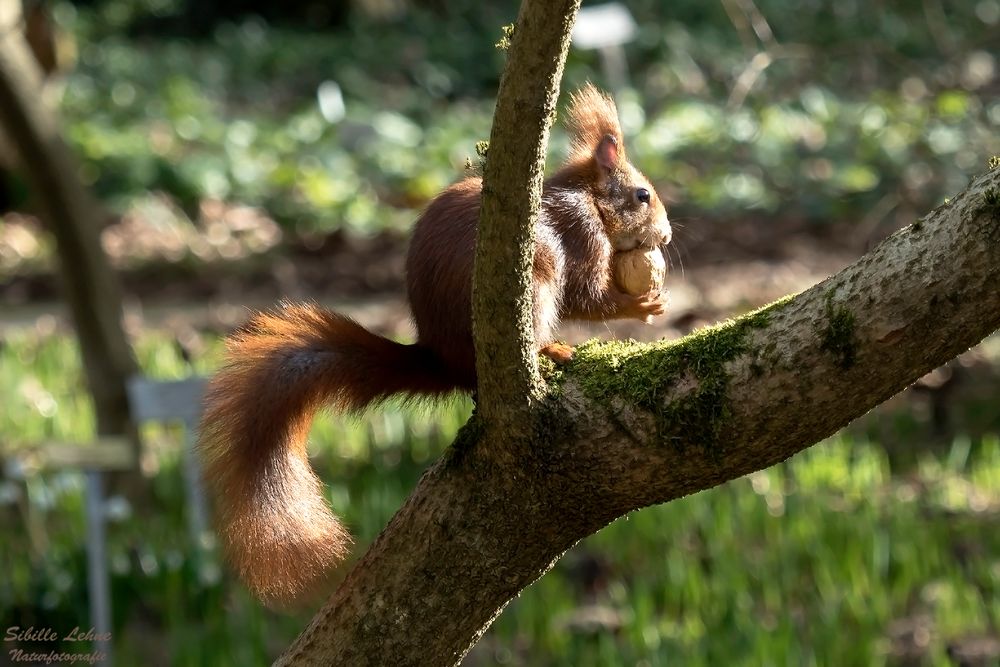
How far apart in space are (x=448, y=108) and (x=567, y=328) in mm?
8295

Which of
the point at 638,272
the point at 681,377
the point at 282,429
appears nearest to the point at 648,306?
the point at 638,272

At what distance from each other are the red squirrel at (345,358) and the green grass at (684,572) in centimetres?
150

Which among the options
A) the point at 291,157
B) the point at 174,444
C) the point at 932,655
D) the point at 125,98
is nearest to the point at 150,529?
the point at 174,444

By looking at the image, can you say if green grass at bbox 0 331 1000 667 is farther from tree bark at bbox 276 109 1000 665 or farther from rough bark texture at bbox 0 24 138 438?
tree bark at bbox 276 109 1000 665

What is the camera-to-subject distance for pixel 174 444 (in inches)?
209

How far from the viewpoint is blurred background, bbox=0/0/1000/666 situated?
Result: 3525 mm

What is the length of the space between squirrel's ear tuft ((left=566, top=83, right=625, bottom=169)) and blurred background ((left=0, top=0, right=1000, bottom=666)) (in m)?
0.48

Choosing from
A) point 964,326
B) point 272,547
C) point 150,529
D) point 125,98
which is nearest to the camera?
point 964,326

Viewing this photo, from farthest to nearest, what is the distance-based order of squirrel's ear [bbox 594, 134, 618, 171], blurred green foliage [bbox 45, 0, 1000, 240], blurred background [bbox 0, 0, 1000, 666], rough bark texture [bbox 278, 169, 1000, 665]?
blurred green foliage [bbox 45, 0, 1000, 240], blurred background [bbox 0, 0, 1000, 666], squirrel's ear [bbox 594, 134, 618, 171], rough bark texture [bbox 278, 169, 1000, 665]

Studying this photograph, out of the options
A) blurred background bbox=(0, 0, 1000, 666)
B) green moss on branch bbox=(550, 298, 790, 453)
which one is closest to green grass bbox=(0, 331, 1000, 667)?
blurred background bbox=(0, 0, 1000, 666)

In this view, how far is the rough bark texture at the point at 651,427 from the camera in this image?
1.32m

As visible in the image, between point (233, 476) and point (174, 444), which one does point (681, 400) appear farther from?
point (174, 444)

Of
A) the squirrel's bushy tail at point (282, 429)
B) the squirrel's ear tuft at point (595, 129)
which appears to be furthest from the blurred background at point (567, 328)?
the squirrel's bushy tail at point (282, 429)

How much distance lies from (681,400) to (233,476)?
0.62 metres
